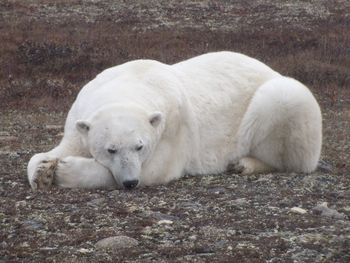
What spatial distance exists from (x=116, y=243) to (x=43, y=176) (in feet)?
6.10

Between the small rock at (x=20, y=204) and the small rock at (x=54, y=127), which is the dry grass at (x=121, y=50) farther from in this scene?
the small rock at (x=20, y=204)

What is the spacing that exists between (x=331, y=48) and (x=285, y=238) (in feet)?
51.7

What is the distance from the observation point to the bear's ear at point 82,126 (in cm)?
619

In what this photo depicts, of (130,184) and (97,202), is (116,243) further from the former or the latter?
(130,184)

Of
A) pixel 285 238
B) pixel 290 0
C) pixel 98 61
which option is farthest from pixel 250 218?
pixel 290 0

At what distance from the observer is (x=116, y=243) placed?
4.51 metres

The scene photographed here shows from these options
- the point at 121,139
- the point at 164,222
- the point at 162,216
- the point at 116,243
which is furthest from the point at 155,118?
the point at 116,243

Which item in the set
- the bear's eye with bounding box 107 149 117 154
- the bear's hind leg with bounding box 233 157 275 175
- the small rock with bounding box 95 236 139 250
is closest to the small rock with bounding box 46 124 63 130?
the bear's hind leg with bounding box 233 157 275 175

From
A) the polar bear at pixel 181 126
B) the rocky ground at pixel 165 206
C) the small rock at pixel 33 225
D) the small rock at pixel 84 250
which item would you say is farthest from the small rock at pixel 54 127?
the small rock at pixel 84 250

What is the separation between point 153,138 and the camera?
21.2ft

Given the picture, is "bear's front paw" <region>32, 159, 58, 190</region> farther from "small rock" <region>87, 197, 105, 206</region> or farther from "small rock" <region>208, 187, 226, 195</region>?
"small rock" <region>208, 187, 226, 195</region>

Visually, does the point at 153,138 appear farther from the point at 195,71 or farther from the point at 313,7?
the point at 313,7

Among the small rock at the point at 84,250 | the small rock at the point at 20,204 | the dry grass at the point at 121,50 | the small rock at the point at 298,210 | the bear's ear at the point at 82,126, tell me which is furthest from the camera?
the dry grass at the point at 121,50

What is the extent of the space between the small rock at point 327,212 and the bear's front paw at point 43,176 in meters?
2.19
